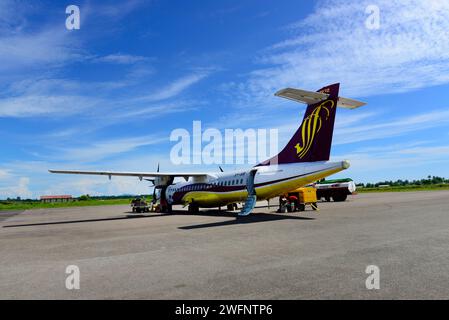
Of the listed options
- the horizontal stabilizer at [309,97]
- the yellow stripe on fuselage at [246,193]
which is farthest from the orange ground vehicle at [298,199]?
the horizontal stabilizer at [309,97]

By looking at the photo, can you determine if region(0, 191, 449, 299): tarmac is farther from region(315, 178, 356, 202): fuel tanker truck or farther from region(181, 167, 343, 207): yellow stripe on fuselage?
region(315, 178, 356, 202): fuel tanker truck

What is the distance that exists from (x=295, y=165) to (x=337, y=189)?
81.0 ft

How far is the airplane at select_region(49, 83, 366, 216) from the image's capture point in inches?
715

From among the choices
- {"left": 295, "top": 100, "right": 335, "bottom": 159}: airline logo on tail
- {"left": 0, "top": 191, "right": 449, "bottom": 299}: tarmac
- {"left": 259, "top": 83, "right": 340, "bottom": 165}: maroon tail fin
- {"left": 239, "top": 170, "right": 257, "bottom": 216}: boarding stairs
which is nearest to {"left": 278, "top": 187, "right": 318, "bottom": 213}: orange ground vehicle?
{"left": 239, "top": 170, "right": 257, "bottom": 216}: boarding stairs

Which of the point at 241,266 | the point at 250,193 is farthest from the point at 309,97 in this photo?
Answer: the point at 241,266

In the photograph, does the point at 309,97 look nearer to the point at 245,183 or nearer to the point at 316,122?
the point at 316,122

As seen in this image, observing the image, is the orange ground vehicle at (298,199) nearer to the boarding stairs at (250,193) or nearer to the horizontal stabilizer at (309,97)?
the boarding stairs at (250,193)

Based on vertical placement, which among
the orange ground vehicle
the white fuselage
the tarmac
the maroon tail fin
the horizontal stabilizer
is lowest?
the tarmac

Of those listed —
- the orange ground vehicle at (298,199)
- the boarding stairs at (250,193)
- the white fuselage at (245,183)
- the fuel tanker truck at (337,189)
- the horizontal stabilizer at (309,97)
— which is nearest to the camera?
the horizontal stabilizer at (309,97)

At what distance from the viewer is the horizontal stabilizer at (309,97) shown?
17.5 m

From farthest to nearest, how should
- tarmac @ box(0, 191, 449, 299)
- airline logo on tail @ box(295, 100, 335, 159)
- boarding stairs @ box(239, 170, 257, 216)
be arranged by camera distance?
boarding stairs @ box(239, 170, 257, 216), airline logo on tail @ box(295, 100, 335, 159), tarmac @ box(0, 191, 449, 299)

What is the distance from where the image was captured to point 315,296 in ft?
18.3
